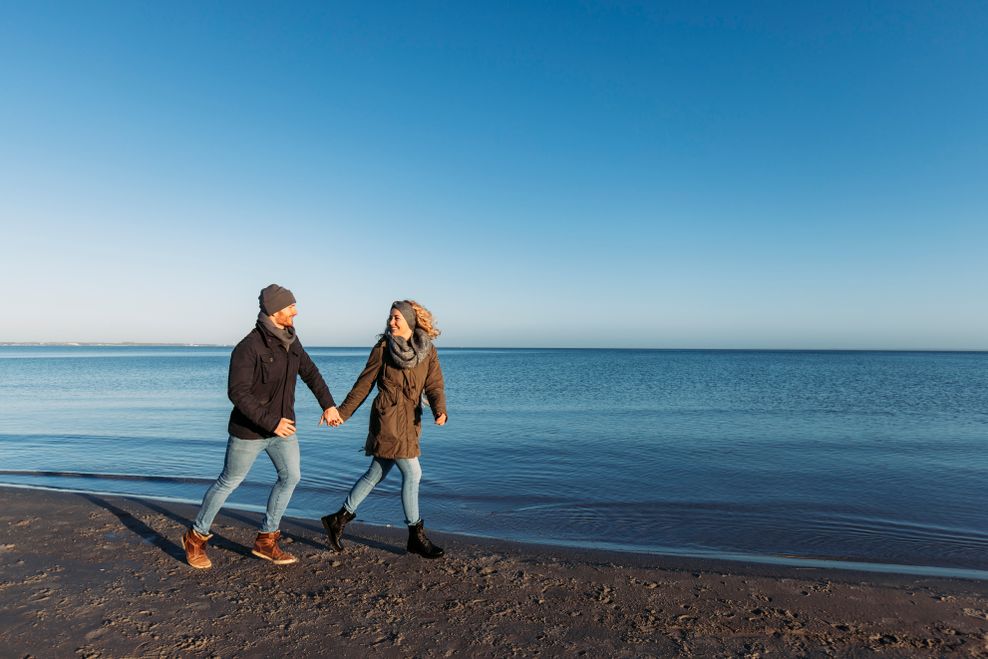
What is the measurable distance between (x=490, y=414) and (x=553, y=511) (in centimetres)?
1116

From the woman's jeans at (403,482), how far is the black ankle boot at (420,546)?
6 centimetres

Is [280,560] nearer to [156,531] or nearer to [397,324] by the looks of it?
[156,531]

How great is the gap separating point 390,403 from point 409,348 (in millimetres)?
484

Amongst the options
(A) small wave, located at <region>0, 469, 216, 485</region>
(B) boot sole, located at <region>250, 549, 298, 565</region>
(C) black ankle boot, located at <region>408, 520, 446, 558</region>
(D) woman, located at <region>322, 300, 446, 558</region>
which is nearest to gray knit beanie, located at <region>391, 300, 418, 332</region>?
(D) woman, located at <region>322, 300, 446, 558</region>

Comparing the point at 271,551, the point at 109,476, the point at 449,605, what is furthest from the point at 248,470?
the point at 109,476

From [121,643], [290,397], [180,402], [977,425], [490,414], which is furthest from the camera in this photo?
[180,402]

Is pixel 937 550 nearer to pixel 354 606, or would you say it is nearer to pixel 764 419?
pixel 354 606

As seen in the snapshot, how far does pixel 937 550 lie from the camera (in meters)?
5.82

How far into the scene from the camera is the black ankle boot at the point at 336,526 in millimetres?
4988

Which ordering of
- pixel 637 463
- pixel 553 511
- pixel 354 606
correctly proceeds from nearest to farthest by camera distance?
1. pixel 354 606
2. pixel 553 511
3. pixel 637 463

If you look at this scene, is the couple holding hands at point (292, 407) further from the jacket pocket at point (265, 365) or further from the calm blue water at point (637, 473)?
the calm blue water at point (637, 473)

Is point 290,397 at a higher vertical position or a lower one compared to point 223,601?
higher

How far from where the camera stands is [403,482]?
4.91 m

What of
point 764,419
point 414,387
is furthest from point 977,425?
point 414,387
